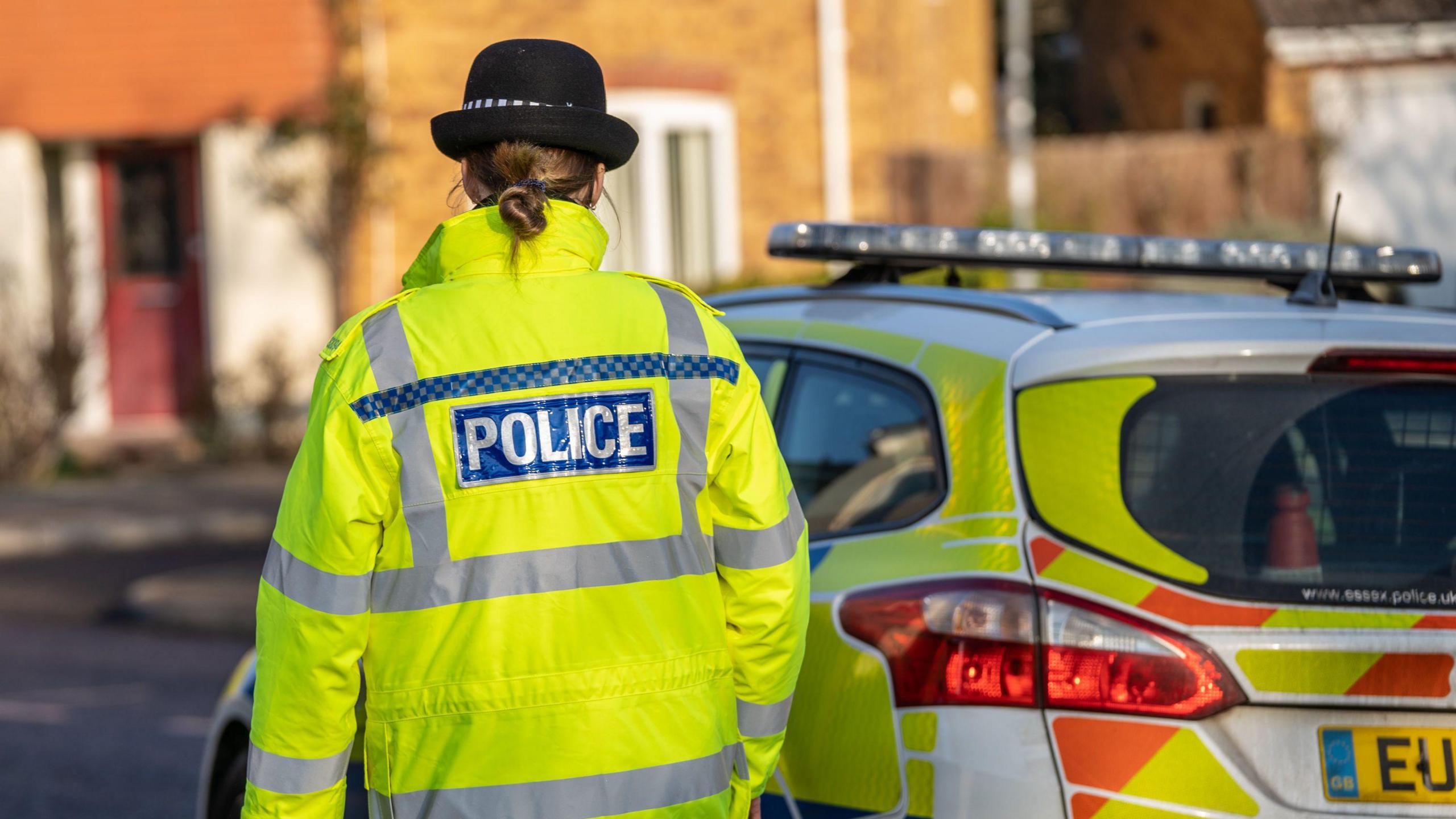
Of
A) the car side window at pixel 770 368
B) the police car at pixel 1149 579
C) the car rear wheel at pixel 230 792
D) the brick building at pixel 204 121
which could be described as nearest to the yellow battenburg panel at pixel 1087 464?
the police car at pixel 1149 579

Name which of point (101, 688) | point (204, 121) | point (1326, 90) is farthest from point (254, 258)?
point (1326, 90)

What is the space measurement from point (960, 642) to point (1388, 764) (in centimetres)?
67

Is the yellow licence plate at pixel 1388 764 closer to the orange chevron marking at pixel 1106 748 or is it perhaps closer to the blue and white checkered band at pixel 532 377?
the orange chevron marking at pixel 1106 748

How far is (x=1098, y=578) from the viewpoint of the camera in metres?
2.66

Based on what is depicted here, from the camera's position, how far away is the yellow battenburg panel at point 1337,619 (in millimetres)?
2604

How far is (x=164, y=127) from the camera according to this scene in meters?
15.2

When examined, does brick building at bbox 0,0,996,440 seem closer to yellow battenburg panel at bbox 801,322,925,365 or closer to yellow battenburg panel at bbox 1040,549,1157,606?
yellow battenburg panel at bbox 801,322,925,365

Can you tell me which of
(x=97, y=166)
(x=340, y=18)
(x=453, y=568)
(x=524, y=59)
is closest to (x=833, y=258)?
(x=524, y=59)

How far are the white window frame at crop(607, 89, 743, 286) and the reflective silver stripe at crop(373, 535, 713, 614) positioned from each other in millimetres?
12878

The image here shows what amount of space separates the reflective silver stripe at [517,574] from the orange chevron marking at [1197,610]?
86 centimetres

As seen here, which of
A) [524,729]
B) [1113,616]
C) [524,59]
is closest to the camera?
[524,729]

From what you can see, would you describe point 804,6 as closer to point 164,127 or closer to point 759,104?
point 759,104

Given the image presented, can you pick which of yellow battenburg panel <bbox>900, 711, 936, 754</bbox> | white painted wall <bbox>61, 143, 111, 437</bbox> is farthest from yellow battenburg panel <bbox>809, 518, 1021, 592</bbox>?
white painted wall <bbox>61, 143, 111, 437</bbox>

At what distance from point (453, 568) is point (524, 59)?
2.34ft
